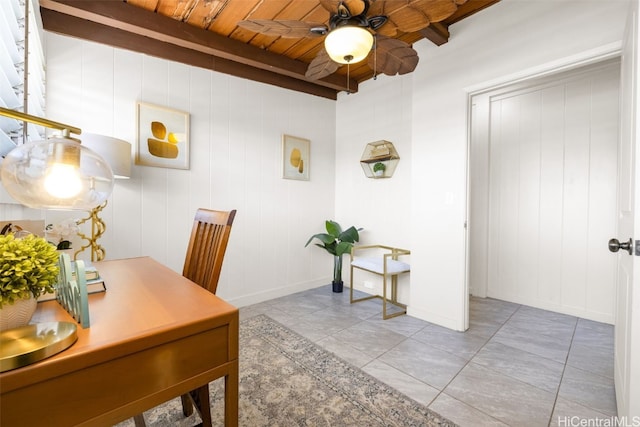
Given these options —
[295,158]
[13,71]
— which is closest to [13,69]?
[13,71]

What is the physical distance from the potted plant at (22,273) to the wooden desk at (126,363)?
5.1 inches

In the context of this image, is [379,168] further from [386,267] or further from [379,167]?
[386,267]

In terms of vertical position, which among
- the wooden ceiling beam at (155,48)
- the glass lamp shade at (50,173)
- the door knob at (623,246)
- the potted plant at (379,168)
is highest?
the wooden ceiling beam at (155,48)

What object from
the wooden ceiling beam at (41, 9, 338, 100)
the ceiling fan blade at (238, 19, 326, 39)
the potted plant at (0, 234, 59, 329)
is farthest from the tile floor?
the wooden ceiling beam at (41, 9, 338, 100)

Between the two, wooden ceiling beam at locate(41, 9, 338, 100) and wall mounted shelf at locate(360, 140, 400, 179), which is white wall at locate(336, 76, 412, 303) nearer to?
wall mounted shelf at locate(360, 140, 400, 179)

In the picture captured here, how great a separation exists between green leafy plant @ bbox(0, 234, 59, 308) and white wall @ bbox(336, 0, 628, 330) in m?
2.60

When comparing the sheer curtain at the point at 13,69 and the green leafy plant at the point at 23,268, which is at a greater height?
the sheer curtain at the point at 13,69

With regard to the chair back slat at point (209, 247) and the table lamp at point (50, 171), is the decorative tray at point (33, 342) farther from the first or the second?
the chair back slat at point (209, 247)

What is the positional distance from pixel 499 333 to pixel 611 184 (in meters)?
1.80

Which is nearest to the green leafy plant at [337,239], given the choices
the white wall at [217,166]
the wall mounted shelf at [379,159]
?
the white wall at [217,166]

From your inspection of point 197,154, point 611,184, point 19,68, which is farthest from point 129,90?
point 611,184

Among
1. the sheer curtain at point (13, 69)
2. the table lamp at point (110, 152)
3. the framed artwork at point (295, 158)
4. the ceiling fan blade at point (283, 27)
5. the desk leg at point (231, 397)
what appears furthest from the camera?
the framed artwork at point (295, 158)

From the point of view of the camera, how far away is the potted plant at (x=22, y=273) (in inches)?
21.1

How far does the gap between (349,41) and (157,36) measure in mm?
1921
